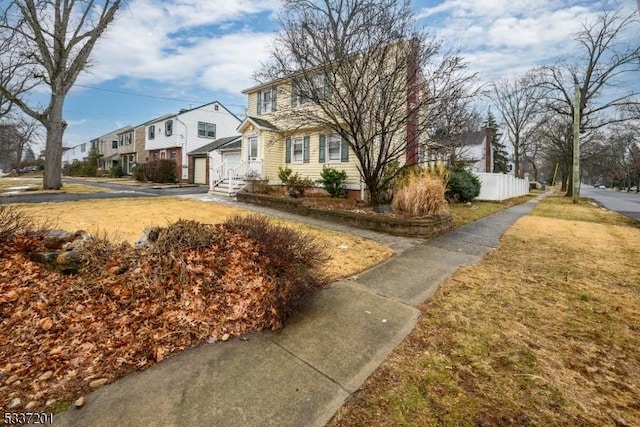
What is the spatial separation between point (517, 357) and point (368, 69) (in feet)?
27.2

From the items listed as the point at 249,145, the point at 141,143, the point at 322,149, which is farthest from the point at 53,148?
the point at 141,143

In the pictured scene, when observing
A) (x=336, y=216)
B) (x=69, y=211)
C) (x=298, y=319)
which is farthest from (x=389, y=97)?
(x=69, y=211)

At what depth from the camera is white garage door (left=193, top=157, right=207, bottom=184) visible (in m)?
26.6

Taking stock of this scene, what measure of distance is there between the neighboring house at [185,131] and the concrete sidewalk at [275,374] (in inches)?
1107

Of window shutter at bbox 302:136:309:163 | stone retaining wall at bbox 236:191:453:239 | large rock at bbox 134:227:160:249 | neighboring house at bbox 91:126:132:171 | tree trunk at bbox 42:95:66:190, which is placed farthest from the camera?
neighboring house at bbox 91:126:132:171

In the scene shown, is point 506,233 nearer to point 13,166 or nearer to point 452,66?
point 452,66

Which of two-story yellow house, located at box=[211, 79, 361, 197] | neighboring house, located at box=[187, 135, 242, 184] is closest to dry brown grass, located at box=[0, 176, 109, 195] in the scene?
two-story yellow house, located at box=[211, 79, 361, 197]

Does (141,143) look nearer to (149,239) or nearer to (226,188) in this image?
(226,188)

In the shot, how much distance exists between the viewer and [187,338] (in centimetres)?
288

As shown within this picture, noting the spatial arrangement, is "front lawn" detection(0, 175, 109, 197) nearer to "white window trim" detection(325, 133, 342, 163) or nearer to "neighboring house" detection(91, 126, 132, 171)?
"white window trim" detection(325, 133, 342, 163)

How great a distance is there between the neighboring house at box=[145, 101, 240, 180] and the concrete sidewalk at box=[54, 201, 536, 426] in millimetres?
28108

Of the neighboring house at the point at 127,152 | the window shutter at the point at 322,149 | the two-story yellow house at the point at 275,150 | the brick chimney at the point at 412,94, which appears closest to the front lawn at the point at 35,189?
the two-story yellow house at the point at 275,150

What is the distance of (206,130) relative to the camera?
29.8 metres

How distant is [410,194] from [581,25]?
21959mm
